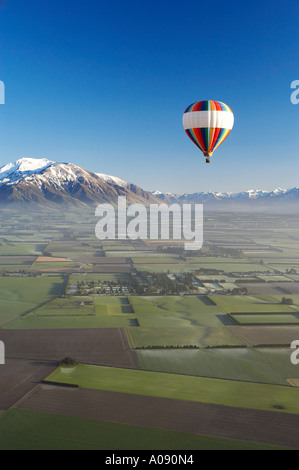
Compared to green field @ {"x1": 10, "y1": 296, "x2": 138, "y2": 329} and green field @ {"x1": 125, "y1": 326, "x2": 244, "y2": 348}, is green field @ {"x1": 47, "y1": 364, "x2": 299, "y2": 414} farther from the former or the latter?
green field @ {"x1": 10, "y1": 296, "x2": 138, "y2": 329}

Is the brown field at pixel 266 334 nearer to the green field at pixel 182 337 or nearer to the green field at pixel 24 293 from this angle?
the green field at pixel 182 337

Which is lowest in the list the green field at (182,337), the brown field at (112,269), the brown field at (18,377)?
the brown field at (18,377)

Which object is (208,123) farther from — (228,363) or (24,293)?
(24,293)

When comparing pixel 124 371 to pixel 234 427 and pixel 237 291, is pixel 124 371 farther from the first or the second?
pixel 237 291

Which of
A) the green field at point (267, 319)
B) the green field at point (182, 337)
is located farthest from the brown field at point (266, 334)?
the green field at point (267, 319)
